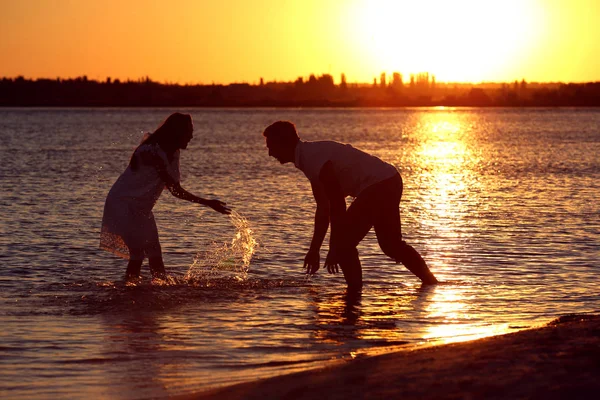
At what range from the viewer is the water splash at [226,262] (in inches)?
434

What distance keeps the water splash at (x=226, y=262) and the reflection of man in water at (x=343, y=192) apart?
1.59 m

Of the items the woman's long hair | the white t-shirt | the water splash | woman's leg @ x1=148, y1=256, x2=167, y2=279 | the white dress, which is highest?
the woman's long hair

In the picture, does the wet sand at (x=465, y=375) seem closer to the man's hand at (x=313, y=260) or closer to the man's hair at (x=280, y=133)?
the man's hand at (x=313, y=260)

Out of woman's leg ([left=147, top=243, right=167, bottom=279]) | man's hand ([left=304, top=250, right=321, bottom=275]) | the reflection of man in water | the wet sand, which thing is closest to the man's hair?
the reflection of man in water

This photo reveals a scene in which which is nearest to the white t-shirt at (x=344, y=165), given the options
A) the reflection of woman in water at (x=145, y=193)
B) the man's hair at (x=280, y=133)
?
the man's hair at (x=280, y=133)

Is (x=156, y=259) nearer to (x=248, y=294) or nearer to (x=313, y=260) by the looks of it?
(x=248, y=294)

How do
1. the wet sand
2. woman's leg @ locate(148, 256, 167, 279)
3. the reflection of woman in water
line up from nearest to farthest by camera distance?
the wet sand → the reflection of woman in water → woman's leg @ locate(148, 256, 167, 279)

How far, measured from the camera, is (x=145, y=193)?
8.98 m

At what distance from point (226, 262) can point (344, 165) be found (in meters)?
3.88

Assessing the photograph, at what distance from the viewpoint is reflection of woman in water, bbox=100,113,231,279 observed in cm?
875

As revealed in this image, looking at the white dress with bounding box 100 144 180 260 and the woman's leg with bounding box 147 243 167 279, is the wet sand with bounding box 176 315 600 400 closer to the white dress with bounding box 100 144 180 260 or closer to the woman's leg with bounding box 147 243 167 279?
the white dress with bounding box 100 144 180 260

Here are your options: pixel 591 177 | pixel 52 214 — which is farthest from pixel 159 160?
pixel 591 177

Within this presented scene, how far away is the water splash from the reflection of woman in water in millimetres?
1248

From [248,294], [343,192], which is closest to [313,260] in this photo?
[343,192]
